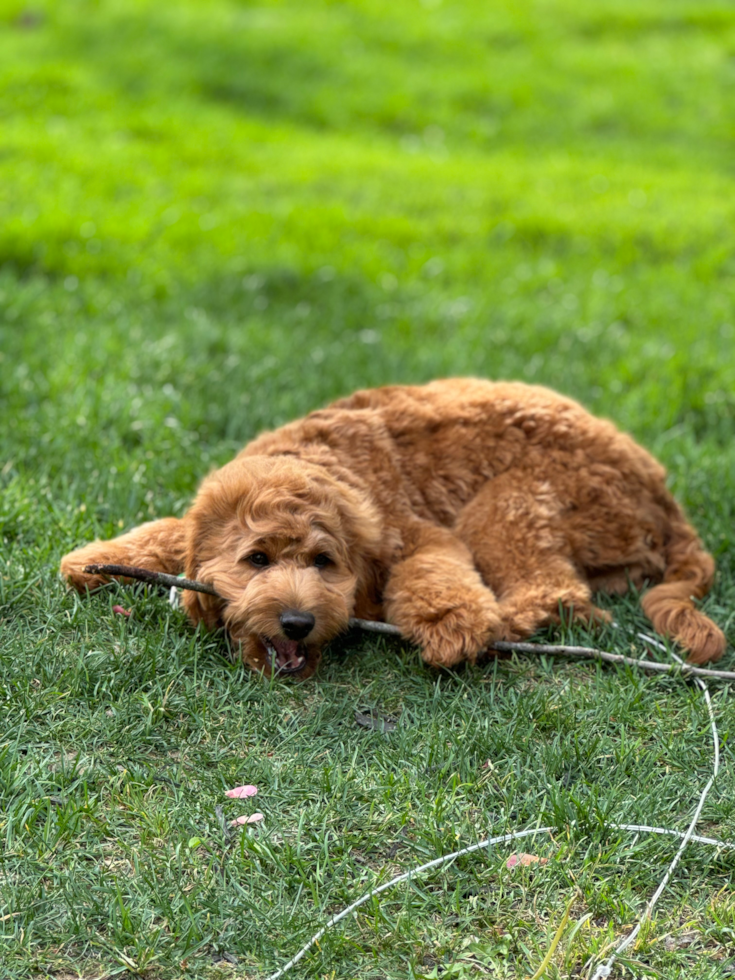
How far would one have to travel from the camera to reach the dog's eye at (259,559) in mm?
3564

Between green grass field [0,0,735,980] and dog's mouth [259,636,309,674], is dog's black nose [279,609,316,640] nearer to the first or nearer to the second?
dog's mouth [259,636,309,674]

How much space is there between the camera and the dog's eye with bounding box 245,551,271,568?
3.56m

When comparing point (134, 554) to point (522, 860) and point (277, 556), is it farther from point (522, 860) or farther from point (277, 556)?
point (522, 860)

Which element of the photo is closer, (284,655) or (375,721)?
(375,721)

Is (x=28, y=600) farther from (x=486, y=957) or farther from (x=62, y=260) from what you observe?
(x=62, y=260)

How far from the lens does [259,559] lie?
11.7 feet

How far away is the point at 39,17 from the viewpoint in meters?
12.3

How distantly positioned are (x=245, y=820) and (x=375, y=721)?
26.4 inches

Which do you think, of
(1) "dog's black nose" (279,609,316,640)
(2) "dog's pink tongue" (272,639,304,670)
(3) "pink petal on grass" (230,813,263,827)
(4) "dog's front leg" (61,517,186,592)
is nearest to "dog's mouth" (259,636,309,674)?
(2) "dog's pink tongue" (272,639,304,670)

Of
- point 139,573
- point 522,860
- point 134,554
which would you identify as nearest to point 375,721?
point 522,860

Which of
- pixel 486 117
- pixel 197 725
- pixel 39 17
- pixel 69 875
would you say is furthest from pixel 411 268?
pixel 39 17

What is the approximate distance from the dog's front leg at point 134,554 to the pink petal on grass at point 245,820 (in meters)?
1.18

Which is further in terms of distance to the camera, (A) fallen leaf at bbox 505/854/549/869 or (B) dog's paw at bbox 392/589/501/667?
(B) dog's paw at bbox 392/589/501/667

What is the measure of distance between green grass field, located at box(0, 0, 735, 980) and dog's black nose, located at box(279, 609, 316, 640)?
259 millimetres
